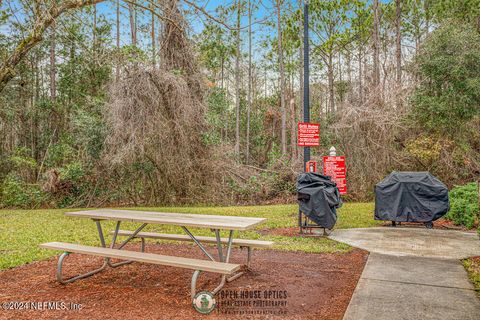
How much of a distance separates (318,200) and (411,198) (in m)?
2.69

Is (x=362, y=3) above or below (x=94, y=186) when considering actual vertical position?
above

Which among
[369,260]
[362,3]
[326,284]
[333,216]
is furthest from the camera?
Result: [362,3]

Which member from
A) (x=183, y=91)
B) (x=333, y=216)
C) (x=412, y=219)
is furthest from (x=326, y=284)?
(x=183, y=91)

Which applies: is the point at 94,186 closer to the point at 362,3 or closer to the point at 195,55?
the point at 195,55

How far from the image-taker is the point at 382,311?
3322mm

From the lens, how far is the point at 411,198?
8344 millimetres

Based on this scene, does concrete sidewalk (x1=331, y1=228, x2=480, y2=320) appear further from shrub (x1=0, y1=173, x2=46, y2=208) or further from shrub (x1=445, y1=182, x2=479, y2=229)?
shrub (x1=0, y1=173, x2=46, y2=208)

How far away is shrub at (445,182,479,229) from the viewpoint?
27.1 feet

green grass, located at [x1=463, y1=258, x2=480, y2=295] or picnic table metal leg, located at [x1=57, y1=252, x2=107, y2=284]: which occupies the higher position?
picnic table metal leg, located at [x1=57, y1=252, x2=107, y2=284]

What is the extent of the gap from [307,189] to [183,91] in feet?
24.3

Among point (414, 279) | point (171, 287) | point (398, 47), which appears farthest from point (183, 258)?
point (398, 47)

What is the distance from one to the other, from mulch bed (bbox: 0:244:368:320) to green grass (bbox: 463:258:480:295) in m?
1.26

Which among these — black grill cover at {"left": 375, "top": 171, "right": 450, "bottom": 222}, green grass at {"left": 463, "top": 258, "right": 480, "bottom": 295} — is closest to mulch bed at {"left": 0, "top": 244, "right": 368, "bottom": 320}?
green grass at {"left": 463, "top": 258, "right": 480, "bottom": 295}

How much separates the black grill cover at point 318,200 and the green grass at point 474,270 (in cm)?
243
